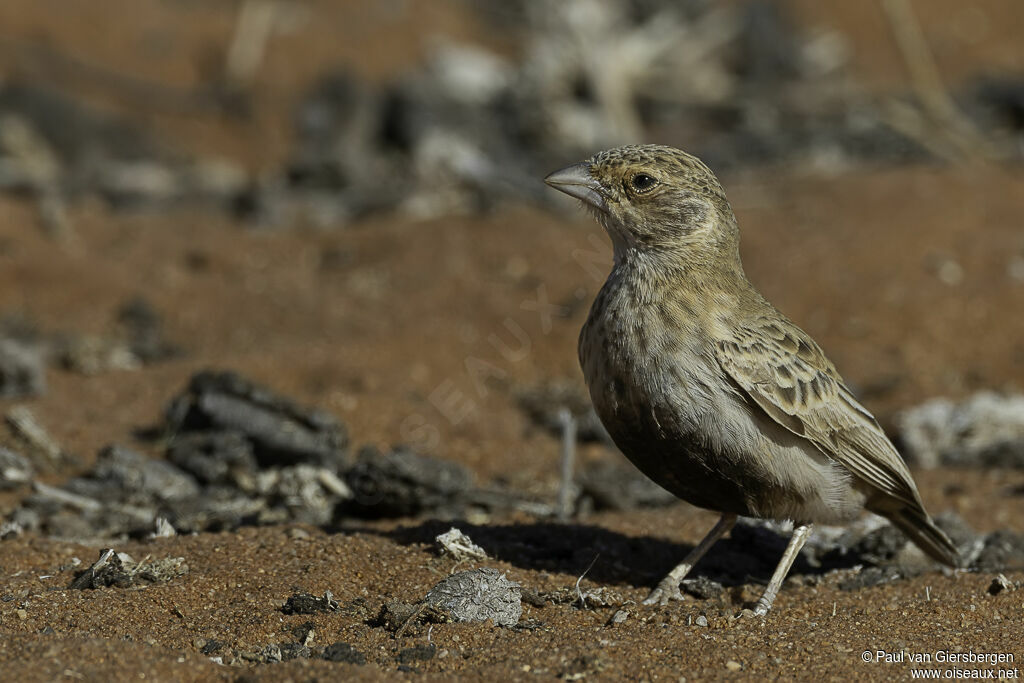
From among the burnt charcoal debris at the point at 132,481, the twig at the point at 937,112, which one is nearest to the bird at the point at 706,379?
the burnt charcoal debris at the point at 132,481

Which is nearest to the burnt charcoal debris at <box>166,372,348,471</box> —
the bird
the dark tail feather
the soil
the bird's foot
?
the soil

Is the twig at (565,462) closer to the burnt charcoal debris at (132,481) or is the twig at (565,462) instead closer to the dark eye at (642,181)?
the dark eye at (642,181)

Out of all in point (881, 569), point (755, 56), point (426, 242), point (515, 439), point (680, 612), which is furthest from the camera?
point (755, 56)

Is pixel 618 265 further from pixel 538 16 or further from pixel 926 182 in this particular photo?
pixel 538 16

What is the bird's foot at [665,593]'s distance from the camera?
18.6 ft

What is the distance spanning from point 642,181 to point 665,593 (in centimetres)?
190

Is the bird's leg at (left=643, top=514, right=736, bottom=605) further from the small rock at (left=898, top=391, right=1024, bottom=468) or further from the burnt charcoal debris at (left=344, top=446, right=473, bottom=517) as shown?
the small rock at (left=898, top=391, right=1024, bottom=468)

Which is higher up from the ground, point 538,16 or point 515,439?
point 538,16

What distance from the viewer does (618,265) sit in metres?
5.98

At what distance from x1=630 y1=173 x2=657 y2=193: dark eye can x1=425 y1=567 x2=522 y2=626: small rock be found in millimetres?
1921

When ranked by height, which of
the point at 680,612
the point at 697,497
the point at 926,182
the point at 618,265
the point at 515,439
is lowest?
the point at 515,439

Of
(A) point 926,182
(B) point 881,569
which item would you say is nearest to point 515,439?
(B) point 881,569

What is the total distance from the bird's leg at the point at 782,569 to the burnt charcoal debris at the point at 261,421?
2.81 metres

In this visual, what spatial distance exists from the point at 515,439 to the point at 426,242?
4.12 m
